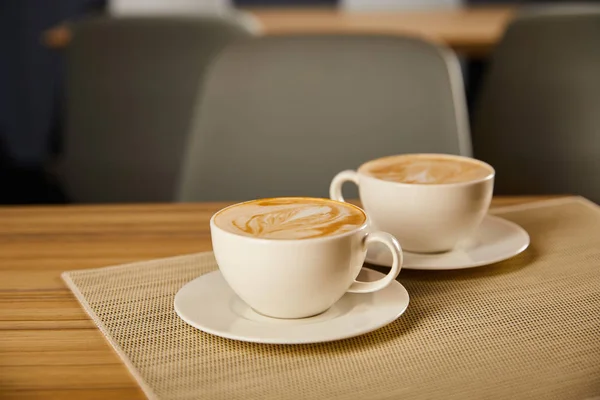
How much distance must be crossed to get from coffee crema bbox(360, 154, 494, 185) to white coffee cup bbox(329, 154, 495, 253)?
2 centimetres

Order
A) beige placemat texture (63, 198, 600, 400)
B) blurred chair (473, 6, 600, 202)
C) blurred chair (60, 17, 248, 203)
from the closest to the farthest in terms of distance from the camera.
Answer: beige placemat texture (63, 198, 600, 400) → blurred chair (473, 6, 600, 202) → blurred chair (60, 17, 248, 203)

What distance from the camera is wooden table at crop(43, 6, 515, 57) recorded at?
2125mm

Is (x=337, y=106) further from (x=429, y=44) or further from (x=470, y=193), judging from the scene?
(x=470, y=193)

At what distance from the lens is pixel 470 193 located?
654 millimetres

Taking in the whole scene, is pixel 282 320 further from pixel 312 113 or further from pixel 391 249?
pixel 312 113

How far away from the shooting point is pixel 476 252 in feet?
2.20

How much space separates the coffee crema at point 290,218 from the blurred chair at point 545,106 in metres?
0.88

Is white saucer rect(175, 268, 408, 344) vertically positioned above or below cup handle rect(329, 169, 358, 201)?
below

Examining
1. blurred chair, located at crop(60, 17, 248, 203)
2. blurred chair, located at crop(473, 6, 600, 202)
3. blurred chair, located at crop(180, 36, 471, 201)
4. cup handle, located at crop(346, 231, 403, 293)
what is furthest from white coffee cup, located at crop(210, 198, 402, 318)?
blurred chair, located at crop(60, 17, 248, 203)

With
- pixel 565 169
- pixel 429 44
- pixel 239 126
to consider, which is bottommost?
pixel 565 169

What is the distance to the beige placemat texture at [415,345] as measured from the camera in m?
0.47

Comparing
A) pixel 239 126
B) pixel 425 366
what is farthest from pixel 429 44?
pixel 425 366

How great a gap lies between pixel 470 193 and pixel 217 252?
0.72 ft

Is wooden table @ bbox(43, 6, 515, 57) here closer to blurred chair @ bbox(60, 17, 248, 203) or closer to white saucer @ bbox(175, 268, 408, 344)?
Answer: blurred chair @ bbox(60, 17, 248, 203)
